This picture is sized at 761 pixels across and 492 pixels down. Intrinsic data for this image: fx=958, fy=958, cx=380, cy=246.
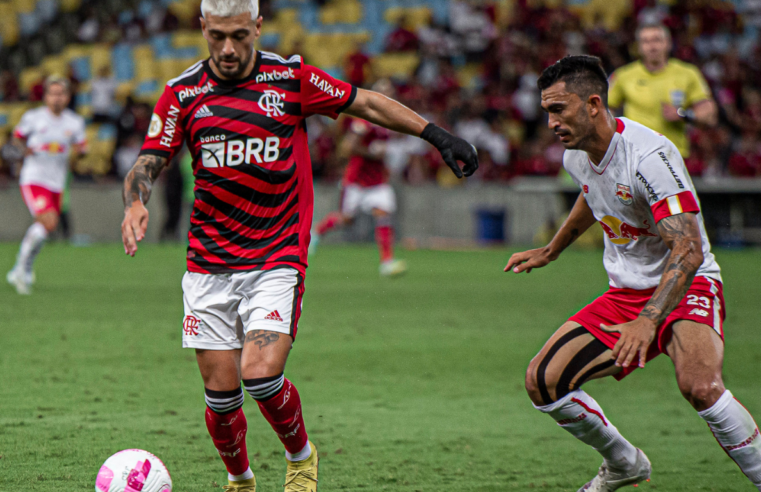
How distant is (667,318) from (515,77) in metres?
18.7

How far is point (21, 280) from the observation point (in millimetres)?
11695

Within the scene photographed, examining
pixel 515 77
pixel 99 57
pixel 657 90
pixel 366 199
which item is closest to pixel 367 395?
pixel 657 90

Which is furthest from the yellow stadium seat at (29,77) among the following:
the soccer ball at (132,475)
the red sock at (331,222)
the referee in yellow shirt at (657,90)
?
the soccer ball at (132,475)

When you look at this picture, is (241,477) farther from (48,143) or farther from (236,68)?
(48,143)

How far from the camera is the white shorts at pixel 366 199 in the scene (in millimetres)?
14836

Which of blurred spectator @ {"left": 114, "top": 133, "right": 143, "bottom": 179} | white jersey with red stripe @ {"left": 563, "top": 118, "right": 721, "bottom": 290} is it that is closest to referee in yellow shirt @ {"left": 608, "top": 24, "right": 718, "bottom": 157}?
white jersey with red stripe @ {"left": 563, "top": 118, "right": 721, "bottom": 290}

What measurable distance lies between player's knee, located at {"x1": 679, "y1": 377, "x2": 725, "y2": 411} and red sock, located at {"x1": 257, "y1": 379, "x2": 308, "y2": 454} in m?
1.65

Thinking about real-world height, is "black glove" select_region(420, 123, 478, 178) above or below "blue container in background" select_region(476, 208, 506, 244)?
above

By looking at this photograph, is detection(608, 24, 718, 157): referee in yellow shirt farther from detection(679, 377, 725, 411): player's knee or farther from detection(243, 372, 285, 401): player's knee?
detection(243, 372, 285, 401): player's knee

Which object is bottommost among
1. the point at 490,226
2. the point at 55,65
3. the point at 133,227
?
the point at 490,226

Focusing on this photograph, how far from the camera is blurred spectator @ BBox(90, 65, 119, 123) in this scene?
24.1 m

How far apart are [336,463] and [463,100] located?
1794cm

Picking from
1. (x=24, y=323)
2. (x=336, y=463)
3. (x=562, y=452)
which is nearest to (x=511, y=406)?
(x=562, y=452)

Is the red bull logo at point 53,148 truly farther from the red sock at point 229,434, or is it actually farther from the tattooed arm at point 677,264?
the tattooed arm at point 677,264
